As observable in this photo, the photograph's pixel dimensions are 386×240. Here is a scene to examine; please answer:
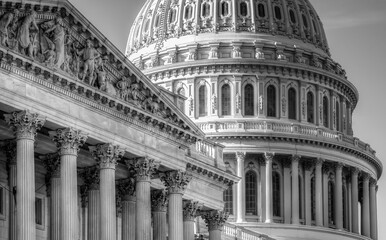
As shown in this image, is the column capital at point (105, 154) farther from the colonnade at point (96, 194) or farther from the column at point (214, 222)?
the column at point (214, 222)

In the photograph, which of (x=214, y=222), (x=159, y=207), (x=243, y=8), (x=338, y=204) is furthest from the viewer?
(x=243, y=8)

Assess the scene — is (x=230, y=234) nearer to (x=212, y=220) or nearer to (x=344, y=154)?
(x=212, y=220)

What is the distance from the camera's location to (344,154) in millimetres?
159750

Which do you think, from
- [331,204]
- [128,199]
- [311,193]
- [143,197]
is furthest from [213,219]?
[331,204]

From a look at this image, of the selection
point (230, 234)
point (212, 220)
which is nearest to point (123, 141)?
point (212, 220)

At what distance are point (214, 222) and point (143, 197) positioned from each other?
16.1 metres

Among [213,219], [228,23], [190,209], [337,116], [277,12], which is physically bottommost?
[213,219]

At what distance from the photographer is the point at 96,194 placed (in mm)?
86500

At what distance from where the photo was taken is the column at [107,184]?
269 feet

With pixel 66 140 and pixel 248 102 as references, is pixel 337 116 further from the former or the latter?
pixel 66 140

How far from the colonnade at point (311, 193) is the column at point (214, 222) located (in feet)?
159

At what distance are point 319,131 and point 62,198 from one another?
81.7 m

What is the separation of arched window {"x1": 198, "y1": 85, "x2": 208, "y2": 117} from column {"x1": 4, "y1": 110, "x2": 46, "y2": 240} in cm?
7908

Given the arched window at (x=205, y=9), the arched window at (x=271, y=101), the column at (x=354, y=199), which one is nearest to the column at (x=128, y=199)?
the arched window at (x=271, y=101)
